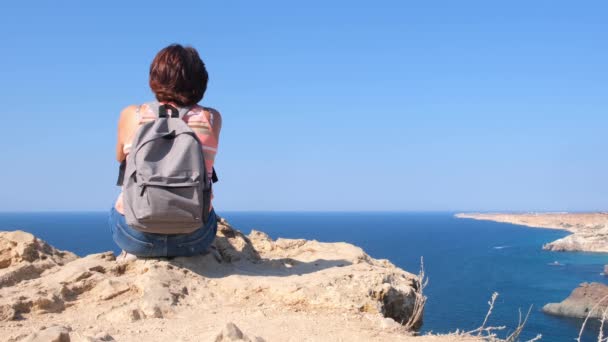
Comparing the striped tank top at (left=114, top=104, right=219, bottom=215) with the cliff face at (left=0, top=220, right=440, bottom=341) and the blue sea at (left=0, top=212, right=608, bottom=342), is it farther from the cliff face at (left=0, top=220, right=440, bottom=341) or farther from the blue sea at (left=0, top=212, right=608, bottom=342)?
the blue sea at (left=0, top=212, right=608, bottom=342)

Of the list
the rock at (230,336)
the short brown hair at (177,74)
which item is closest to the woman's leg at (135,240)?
the short brown hair at (177,74)

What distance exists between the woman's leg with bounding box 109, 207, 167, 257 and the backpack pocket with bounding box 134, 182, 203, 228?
0.32 metres

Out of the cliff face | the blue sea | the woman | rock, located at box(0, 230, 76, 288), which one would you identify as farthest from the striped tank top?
the blue sea

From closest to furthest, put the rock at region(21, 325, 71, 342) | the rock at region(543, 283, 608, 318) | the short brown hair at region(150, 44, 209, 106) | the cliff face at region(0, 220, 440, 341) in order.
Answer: the rock at region(21, 325, 71, 342) → the cliff face at region(0, 220, 440, 341) → the short brown hair at region(150, 44, 209, 106) → the rock at region(543, 283, 608, 318)

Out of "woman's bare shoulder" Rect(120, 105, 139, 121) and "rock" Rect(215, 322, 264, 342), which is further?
"woman's bare shoulder" Rect(120, 105, 139, 121)

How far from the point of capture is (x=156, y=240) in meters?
4.20

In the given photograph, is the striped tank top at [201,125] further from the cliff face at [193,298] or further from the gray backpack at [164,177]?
the cliff face at [193,298]

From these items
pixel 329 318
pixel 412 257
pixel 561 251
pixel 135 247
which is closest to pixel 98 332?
pixel 135 247

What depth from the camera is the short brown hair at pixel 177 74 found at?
4109mm

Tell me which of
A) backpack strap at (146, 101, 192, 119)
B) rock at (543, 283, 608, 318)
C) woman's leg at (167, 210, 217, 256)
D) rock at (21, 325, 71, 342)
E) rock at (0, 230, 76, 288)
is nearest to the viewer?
rock at (21, 325, 71, 342)

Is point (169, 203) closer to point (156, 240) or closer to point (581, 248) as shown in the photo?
point (156, 240)

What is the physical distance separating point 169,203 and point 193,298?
0.76m

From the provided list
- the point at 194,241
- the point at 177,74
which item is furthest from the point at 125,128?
the point at 194,241

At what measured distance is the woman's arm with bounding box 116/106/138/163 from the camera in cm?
405
